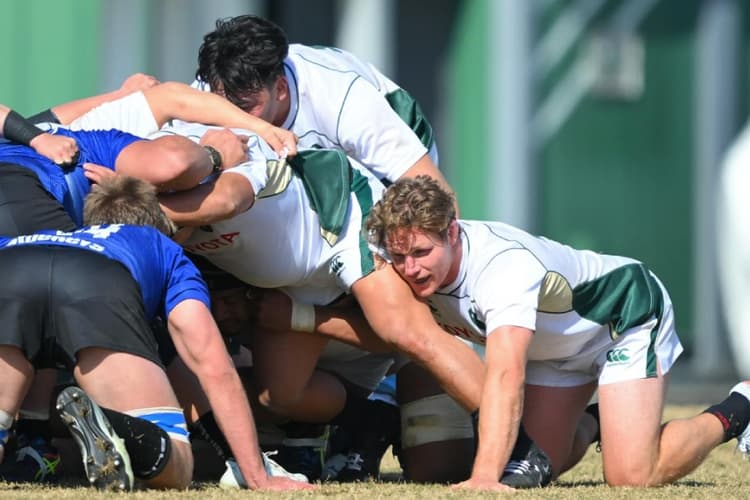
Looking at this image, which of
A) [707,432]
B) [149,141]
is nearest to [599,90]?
[707,432]

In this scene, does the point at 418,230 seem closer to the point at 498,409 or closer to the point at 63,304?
the point at 498,409

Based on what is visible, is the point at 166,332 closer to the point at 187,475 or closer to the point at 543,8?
the point at 187,475

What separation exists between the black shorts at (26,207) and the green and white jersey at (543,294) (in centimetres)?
126

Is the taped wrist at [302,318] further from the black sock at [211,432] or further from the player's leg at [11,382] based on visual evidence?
the player's leg at [11,382]

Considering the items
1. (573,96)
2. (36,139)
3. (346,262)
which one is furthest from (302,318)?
(573,96)

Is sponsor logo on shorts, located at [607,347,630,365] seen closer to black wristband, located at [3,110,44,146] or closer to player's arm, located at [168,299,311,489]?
player's arm, located at [168,299,311,489]

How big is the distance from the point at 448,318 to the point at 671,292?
7607 mm

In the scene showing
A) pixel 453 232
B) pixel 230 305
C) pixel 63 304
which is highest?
pixel 453 232

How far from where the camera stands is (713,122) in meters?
12.7

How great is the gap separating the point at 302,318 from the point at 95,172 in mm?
898

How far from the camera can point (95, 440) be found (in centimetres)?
432

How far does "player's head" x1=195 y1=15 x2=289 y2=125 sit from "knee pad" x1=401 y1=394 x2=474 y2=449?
1161mm

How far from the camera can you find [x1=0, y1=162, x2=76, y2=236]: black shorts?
16.3 ft

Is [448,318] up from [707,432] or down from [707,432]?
up
